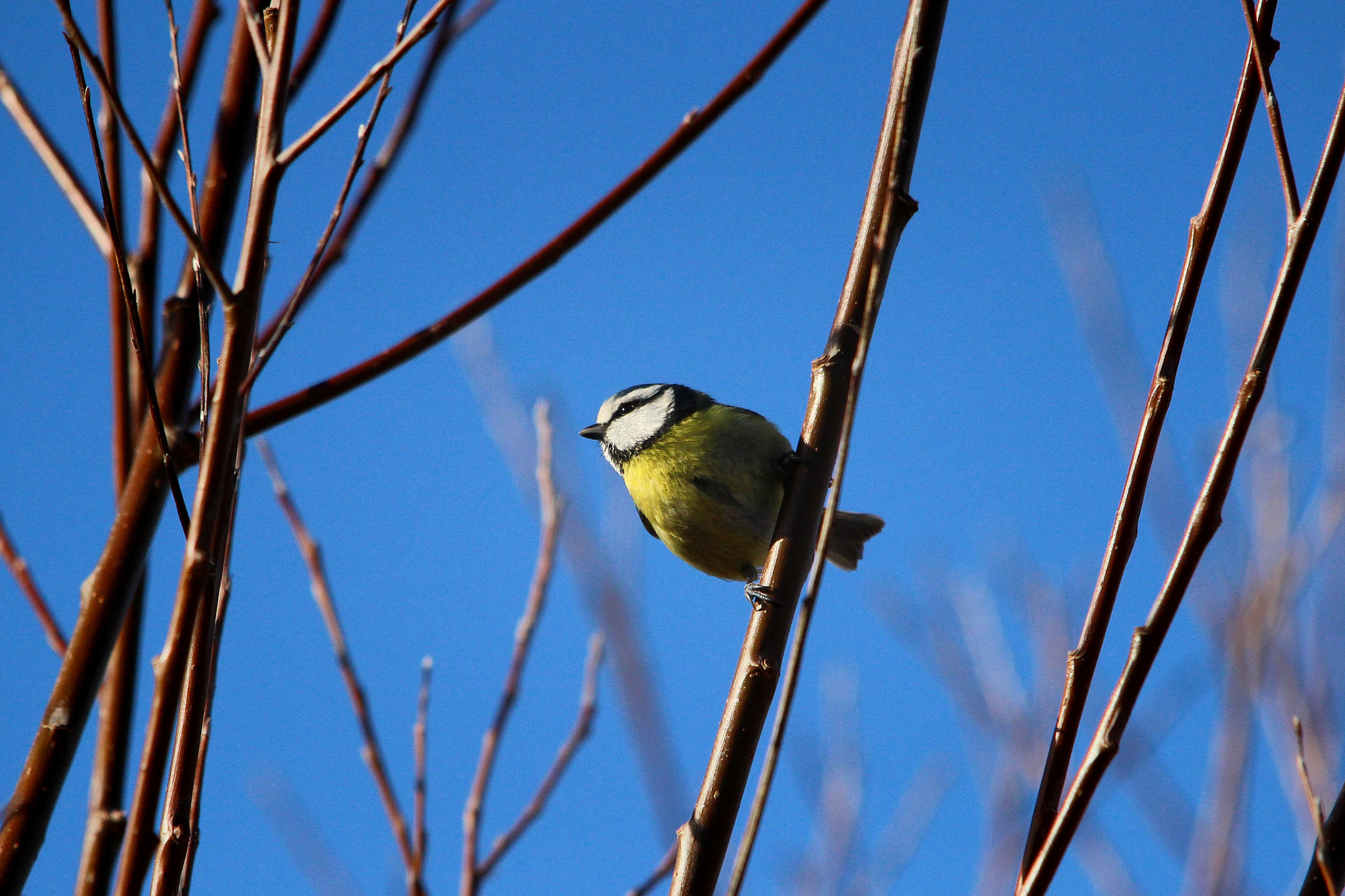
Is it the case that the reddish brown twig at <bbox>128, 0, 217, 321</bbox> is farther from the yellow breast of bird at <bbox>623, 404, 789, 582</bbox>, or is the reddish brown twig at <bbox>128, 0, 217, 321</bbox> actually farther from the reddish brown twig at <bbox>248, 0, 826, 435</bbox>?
the yellow breast of bird at <bbox>623, 404, 789, 582</bbox>

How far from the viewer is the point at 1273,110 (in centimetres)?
103

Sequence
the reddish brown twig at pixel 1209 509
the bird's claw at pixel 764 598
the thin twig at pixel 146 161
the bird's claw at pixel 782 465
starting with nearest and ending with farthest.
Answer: the thin twig at pixel 146 161, the reddish brown twig at pixel 1209 509, the bird's claw at pixel 764 598, the bird's claw at pixel 782 465

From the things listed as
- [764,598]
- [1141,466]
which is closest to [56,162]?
[764,598]

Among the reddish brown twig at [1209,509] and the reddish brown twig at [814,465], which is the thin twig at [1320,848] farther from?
the reddish brown twig at [814,465]

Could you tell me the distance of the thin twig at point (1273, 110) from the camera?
1.03 m

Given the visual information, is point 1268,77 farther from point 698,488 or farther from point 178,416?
point 698,488

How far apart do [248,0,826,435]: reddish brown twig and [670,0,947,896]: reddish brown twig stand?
0.20 meters

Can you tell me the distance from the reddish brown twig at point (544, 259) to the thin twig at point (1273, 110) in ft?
1.53

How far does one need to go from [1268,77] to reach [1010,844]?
1.67 meters

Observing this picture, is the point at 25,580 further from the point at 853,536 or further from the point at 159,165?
the point at 853,536

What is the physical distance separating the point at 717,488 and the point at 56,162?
94.4 inches

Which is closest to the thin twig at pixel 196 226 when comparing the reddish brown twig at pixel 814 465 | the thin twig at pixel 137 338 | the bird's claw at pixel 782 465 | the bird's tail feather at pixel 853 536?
the thin twig at pixel 137 338

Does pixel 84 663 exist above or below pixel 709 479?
below

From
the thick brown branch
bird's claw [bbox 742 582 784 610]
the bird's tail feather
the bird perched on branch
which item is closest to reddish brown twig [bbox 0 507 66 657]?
the thick brown branch
